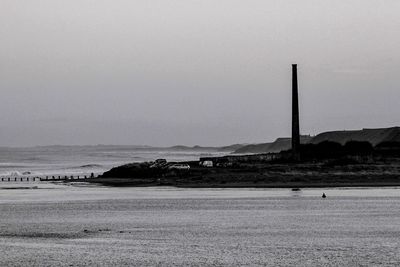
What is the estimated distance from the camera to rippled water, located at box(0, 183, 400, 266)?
30219 mm

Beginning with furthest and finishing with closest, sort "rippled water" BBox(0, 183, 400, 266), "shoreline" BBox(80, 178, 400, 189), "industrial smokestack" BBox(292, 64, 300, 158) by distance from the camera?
1. "industrial smokestack" BBox(292, 64, 300, 158)
2. "shoreline" BBox(80, 178, 400, 189)
3. "rippled water" BBox(0, 183, 400, 266)

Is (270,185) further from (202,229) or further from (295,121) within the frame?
(202,229)

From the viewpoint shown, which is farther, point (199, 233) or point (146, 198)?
point (146, 198)

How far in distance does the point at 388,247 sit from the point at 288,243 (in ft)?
14.2

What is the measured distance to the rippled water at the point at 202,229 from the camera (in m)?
30.2

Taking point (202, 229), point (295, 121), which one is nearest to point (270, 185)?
point (295, 121)

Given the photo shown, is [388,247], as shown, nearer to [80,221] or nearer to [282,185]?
[80,221]

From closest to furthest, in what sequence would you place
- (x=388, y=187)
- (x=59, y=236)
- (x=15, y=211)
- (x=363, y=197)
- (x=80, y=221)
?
(x=59, y=236), (x=80, y=221), (x=15, y=211), (x=363, y=197), (x=388, y=187)

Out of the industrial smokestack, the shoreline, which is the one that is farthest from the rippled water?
the industrial smokestack

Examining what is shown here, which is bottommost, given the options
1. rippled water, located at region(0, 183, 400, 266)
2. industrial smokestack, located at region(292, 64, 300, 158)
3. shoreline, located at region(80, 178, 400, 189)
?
rippled water, located at region(0, 183, 400, 266)

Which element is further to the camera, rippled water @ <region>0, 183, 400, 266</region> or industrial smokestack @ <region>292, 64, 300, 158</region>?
industrial smokestack @ <region>292, 64, 300, 158</region>

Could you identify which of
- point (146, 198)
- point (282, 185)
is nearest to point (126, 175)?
point (282, 185)

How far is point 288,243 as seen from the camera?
112ft

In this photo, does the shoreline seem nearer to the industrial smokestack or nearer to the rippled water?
the rippled water
